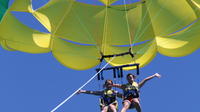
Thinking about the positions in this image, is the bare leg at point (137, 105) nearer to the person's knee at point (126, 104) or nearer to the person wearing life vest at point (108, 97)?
the person's knee at point (126, 104)

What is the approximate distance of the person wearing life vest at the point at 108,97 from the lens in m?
15.4

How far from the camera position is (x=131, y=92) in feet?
51.6

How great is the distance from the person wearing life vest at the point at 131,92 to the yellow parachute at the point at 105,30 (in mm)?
1164

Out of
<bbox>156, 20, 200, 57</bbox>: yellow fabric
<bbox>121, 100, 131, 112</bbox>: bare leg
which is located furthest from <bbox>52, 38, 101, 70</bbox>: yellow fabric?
<bbox>121, 100, 131, 112</bbox>: bare leg

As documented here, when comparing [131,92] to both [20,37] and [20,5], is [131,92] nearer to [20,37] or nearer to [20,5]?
[20,37]

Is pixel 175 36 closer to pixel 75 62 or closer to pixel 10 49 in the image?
pixel 75 62

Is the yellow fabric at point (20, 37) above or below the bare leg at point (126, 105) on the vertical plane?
above

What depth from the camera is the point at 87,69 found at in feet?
57.0

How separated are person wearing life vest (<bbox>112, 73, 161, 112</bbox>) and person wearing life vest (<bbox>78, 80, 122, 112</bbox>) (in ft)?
0.64


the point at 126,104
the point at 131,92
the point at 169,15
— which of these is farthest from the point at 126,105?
the point at 169,15

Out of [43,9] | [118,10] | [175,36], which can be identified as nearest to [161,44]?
[175,36]

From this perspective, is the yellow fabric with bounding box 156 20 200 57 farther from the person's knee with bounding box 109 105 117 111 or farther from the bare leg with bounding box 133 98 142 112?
the person's knee with bounding box 109 105 117 111

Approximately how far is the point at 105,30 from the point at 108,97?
2584 mm

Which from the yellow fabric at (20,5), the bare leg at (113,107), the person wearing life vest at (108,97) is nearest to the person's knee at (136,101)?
the person wearing life vest at (108,97)
